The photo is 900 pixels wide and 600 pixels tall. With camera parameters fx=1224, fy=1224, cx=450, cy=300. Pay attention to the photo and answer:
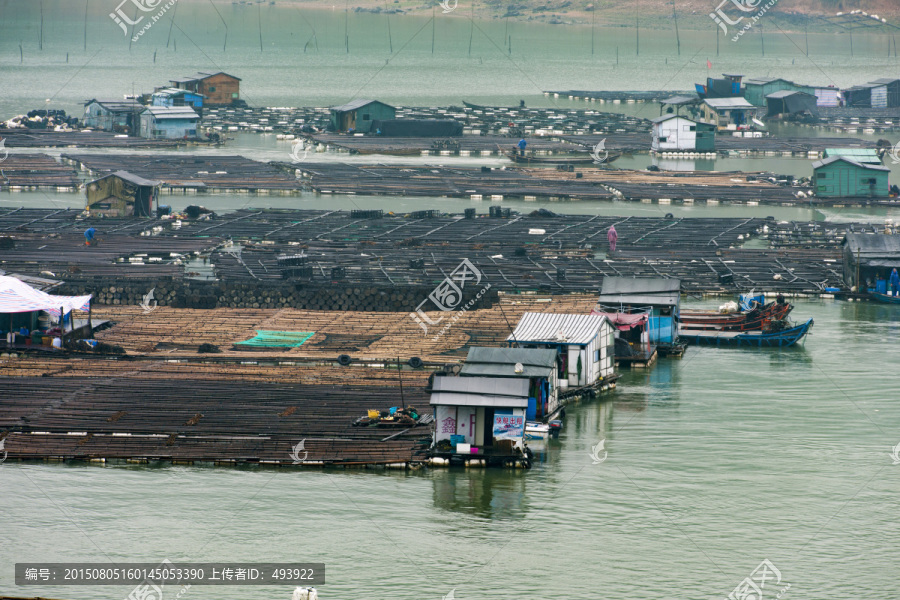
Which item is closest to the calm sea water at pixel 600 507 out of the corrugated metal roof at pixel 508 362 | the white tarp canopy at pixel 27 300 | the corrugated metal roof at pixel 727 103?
the corrugated metal roof at pixel 508 362

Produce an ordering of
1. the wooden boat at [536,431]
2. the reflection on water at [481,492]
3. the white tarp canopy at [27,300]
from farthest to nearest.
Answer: the white tarp canopy at [27,300], the wooden boat at [536,431], the reflection on water at [481,492]

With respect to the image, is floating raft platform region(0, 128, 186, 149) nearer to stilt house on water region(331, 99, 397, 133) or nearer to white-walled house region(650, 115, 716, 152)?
stilt house on water region(331, 99, 397, 133)

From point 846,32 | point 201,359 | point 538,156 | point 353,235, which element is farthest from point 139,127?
point 846,32

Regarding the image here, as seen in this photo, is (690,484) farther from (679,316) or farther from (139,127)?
(139,127)

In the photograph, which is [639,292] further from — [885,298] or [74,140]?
[74,140]

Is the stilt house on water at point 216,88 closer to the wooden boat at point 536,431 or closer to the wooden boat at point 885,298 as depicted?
the wooden boat at point 885,298

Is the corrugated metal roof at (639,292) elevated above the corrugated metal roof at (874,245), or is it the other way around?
the corrugated metal roof at (874,245)

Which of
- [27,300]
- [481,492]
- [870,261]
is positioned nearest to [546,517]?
[481,492]

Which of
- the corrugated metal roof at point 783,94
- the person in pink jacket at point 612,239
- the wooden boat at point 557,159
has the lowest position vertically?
the person in pink jacket at point 612,239
